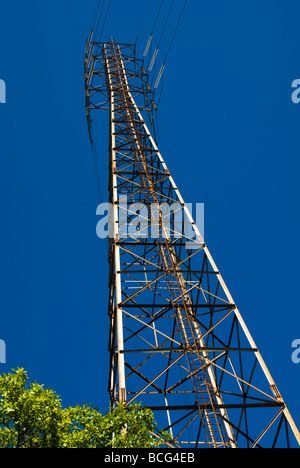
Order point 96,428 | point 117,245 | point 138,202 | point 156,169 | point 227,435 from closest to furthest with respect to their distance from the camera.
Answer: point 96,428, point 227,435, point 117,245, point 138,202, point 156,169

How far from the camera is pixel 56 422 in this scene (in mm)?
11578

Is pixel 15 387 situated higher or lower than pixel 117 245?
lower

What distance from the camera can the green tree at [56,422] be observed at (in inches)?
427

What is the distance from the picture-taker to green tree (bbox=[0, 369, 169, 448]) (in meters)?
10.8

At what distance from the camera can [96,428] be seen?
36.4ft
